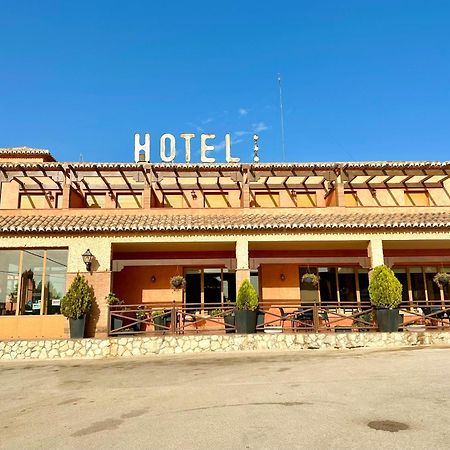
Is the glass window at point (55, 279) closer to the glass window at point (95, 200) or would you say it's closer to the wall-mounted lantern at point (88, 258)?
the wall-mounted lantern at point (88, 258)

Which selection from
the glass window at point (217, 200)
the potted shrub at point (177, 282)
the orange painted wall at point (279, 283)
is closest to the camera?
the potted shrub at point (177, 282)

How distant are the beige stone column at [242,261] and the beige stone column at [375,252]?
466cm

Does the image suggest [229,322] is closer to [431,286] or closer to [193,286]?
[193,286]

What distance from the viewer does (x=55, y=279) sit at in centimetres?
1567

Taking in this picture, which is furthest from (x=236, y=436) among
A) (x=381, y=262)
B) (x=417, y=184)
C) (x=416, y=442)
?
(x=417, y=184)

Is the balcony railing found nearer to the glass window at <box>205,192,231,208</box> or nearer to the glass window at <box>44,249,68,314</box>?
the glass window at <box>44,249,68,314</box>

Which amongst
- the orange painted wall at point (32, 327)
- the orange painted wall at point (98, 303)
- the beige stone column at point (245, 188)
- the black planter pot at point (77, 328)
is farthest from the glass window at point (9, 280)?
the beige stone column at point (245, 188)

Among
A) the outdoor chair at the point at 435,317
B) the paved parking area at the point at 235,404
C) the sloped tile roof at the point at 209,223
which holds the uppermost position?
the sloped tile roof at the point at 209,223

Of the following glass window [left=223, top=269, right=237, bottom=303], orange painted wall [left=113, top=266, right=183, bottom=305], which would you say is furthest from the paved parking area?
glass window [left=223, top=269, right=237, bottom=303]

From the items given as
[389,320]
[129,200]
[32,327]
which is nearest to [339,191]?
[389,320]

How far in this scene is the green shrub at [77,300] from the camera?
47.3ft

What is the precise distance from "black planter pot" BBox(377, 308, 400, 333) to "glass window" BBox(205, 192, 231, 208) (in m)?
8.94

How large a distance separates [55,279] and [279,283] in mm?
8957

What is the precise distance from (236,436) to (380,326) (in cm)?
1064
